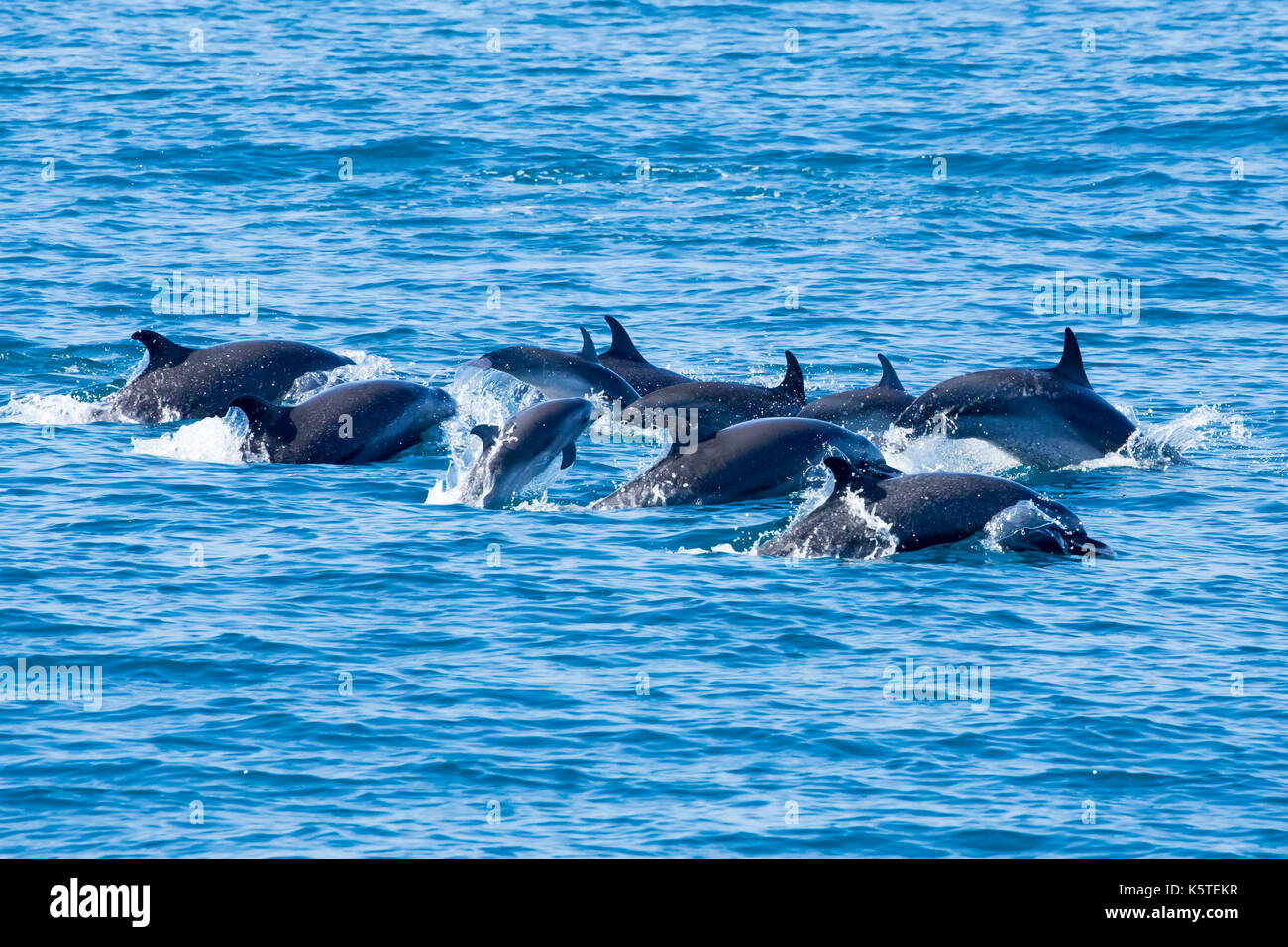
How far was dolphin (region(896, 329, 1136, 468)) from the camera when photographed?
74.7 feet

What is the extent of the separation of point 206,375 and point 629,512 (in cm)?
698

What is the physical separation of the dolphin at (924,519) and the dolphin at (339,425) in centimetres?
585

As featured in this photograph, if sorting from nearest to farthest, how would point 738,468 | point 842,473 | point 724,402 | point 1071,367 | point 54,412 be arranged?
point 842,473 < point 738,468 < point 1071,367 < point 724,402 < point 54,412

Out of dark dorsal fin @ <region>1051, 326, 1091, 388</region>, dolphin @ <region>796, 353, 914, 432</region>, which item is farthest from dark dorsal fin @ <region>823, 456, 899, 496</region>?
dark dorsal fin @ <region>1051, 326, 1091, 388</region>

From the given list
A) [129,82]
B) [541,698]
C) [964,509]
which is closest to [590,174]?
[129,82]

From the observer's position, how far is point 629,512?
827 inches

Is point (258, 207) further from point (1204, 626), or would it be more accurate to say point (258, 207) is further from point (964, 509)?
point (1204, 626)

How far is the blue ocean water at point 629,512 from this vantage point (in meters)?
13.5

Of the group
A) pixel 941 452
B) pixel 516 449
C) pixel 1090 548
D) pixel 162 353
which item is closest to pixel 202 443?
pixel 162 353

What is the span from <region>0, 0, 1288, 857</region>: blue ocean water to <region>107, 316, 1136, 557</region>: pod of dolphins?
364 millimetres

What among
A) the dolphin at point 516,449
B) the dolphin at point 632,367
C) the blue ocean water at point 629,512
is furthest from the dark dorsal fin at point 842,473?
the dolphin at point 632,367

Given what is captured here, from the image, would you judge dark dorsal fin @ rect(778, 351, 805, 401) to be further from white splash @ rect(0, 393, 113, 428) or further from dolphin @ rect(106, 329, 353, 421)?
white splash @ rect(0, 393, 113, 428)

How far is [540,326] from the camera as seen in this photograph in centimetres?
3102

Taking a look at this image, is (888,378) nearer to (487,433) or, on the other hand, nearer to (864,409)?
(864,409)
